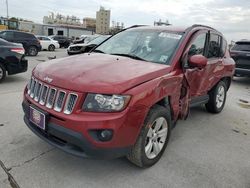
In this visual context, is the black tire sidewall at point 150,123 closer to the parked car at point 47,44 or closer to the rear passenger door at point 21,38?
the rear passenger door at point 21,38

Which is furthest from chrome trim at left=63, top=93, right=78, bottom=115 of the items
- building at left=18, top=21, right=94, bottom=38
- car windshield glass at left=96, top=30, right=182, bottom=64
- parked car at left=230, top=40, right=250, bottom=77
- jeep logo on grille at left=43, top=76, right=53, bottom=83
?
building at left=18, top=21, right=94, bottom=38

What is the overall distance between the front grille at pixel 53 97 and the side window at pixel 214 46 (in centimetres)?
312

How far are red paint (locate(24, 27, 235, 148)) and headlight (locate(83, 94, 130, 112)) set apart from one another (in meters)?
0.04

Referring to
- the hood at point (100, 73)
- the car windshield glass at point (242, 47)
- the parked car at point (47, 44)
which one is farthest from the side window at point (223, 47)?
the parked car at point (47, 44)

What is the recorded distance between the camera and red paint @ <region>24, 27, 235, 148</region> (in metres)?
2.55

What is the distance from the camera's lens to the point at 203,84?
4645mm

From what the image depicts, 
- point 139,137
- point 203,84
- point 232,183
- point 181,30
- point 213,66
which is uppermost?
point 181,30

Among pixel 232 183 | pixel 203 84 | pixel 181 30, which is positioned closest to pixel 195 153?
pixel 232 183

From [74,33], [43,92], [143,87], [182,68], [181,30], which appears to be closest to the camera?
[143,87]

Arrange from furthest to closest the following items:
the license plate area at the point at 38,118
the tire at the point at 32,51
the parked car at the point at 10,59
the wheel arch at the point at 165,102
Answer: the tire at the point at 32,51
the parked car at the point at 10,59
the wheel arch at the point at 165,102
the license plate area at the point at 38,118

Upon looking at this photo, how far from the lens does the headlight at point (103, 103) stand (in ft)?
8.40

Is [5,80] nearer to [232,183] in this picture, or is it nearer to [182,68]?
[182,68]

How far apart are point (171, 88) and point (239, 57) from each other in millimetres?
7986

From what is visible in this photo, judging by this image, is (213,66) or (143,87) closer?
(143,87)
